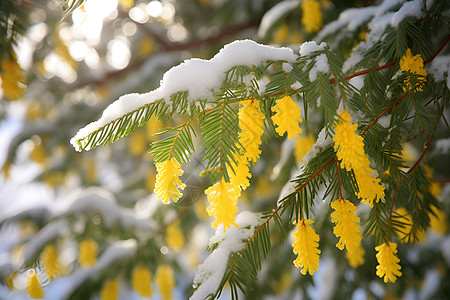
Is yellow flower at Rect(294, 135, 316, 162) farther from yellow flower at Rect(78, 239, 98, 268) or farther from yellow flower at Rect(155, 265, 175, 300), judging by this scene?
yellow flower at Rect(78, 239, 98, 268)

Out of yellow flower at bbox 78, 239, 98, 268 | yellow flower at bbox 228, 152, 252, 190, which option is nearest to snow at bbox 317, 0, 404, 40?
yellow flower at bbox 228, 152, 252, 190

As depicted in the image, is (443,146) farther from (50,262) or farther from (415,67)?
(50,262)

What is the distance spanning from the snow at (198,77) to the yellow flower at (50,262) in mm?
1694

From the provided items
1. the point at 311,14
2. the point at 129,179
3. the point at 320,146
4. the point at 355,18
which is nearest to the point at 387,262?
the point at 320,146

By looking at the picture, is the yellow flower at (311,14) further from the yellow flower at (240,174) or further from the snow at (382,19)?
the yellow flower at (240,174)

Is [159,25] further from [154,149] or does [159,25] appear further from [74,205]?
[154,149]

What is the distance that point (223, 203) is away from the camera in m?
0.63

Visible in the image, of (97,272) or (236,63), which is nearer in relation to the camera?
(236,63)

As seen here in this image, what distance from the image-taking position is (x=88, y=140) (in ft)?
2.65

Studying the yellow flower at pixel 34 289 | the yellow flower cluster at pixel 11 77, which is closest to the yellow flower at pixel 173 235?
the yellow flower at pixel 34 289

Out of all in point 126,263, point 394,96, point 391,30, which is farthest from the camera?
point 126,263

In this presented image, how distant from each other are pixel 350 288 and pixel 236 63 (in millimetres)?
2587

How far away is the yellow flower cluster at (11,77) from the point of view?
1785 mm

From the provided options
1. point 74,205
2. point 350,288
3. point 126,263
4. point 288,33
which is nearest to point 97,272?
point 126,263
